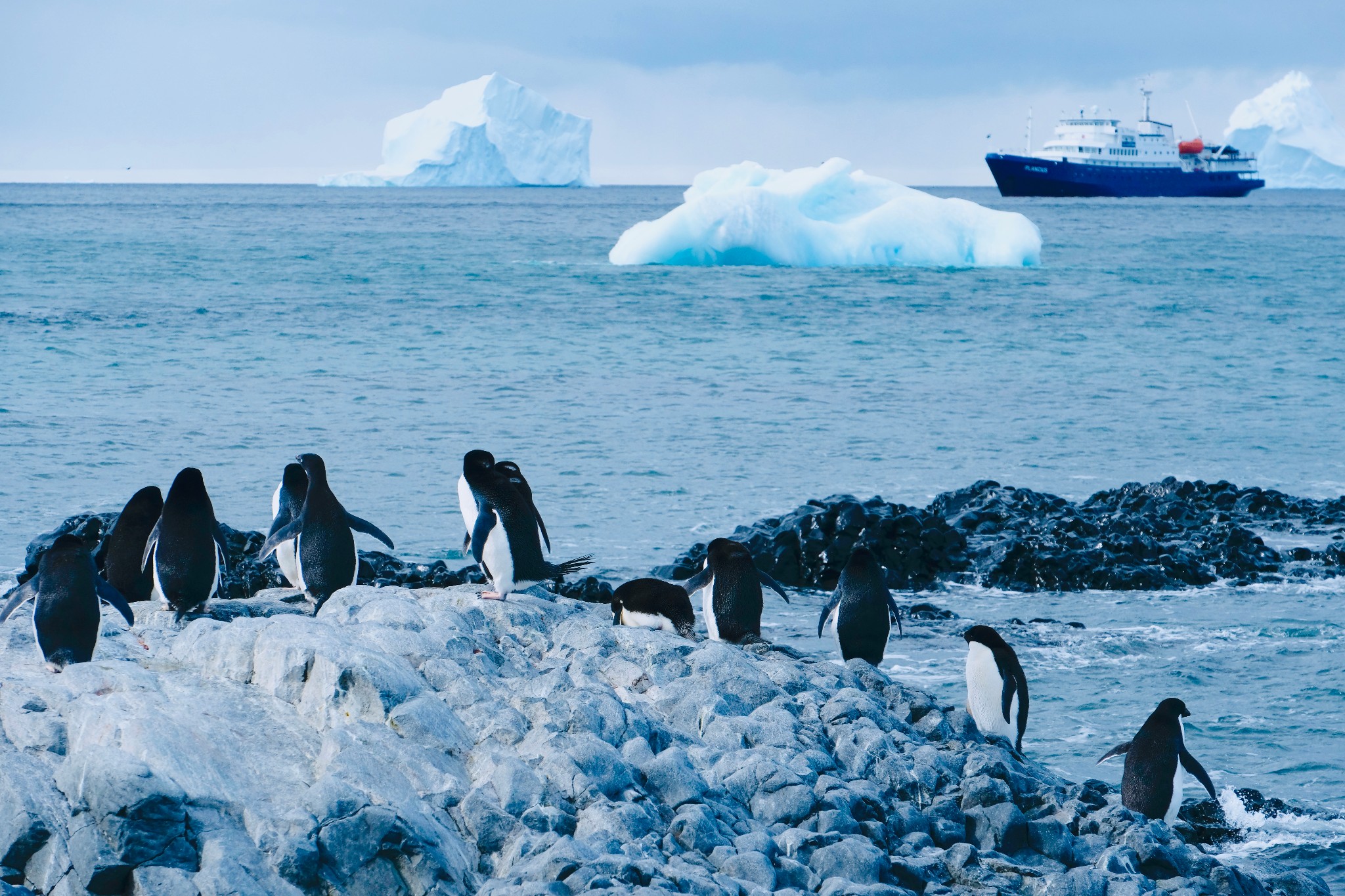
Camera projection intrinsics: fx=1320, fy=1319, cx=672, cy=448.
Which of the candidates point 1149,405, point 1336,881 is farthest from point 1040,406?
point 1336,881

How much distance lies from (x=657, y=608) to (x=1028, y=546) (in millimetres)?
5087

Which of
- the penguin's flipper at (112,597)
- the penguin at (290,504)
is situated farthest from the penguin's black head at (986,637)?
the penguin's flipper at (112,597)

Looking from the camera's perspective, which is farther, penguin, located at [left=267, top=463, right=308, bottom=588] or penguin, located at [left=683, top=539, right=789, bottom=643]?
penguin, located at [left=267, top=463, right=308, bottom=588]

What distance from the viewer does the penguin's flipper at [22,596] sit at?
4.96m

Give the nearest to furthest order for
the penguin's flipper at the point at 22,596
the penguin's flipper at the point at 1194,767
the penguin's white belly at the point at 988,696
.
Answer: the penguin's flipper at the point at 22,596 → the penguin's flipper at the point at 1194,767 → the penguin's white belly at the point at 988,696

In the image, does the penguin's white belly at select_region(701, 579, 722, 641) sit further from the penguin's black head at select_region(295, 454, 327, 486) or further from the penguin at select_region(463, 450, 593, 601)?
the penguin's black head at select_region(295, 454, 327, 486)

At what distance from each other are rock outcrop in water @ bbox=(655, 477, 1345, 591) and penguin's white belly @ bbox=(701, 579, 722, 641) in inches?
133

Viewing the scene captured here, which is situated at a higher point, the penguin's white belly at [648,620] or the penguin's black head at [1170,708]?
the penguin's white belly at [648,620]

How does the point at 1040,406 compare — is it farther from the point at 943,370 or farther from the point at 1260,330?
the point at 1260,330

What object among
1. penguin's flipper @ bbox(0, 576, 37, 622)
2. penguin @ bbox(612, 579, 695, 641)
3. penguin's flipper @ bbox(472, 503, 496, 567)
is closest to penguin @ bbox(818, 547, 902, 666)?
penguin @ bbox(612, 579, 695, 641)

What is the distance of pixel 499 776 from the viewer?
418 centimetres

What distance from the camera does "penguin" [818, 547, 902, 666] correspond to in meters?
6.54

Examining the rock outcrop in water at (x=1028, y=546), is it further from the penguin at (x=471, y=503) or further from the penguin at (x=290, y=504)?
the penguin at (x=290, y=504)

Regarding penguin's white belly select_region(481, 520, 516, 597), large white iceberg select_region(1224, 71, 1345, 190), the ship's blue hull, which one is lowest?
penguin's white belly select_region(481, 520, 516, 597)
